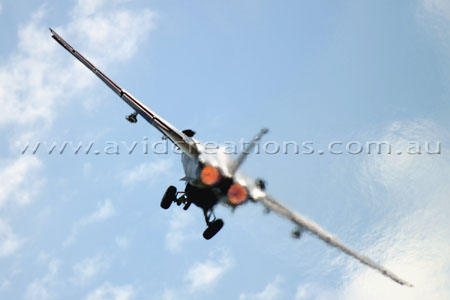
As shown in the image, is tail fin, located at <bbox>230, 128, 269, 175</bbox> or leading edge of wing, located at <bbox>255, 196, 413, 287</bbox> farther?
leading edge of wing, located at <bbox>255, 196, 413, 287</bbox>

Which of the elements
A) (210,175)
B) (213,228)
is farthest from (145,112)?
(213,228)

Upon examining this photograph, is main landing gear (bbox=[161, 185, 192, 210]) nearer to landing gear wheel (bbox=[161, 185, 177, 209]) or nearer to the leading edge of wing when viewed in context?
landing gear wheel (bbox=[161, 185, 177, 209])

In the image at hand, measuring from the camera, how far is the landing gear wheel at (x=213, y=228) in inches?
1256

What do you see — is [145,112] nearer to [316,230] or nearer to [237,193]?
[237,193]

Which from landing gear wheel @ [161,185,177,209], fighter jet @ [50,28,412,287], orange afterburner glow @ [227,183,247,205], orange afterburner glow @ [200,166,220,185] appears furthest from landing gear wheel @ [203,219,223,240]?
orange afterburner glow @ [200,166,220,185]

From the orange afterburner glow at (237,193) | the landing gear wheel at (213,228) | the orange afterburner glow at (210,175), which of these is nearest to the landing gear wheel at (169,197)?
the landing gear wheel at (213,228)

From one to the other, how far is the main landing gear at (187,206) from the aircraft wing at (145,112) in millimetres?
3425

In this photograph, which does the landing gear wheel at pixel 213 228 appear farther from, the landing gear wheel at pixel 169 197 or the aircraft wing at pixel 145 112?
the aircraft wing at pixel 145 112

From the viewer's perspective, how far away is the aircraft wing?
31128 millimetres

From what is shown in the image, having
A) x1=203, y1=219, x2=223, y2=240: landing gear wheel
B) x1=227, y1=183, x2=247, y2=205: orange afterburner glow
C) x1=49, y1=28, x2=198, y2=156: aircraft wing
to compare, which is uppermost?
x1=49, y1=28, x2=198, y2=156: aircraft wing

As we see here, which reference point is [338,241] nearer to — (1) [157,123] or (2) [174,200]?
(2) [174,200]

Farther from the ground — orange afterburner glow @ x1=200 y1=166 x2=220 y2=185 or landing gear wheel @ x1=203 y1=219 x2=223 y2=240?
orange afterburner glow @ x1=200 y1=166 x2=220 y2=185

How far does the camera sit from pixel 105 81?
3784cm

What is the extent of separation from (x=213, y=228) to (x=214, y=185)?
5.07m
